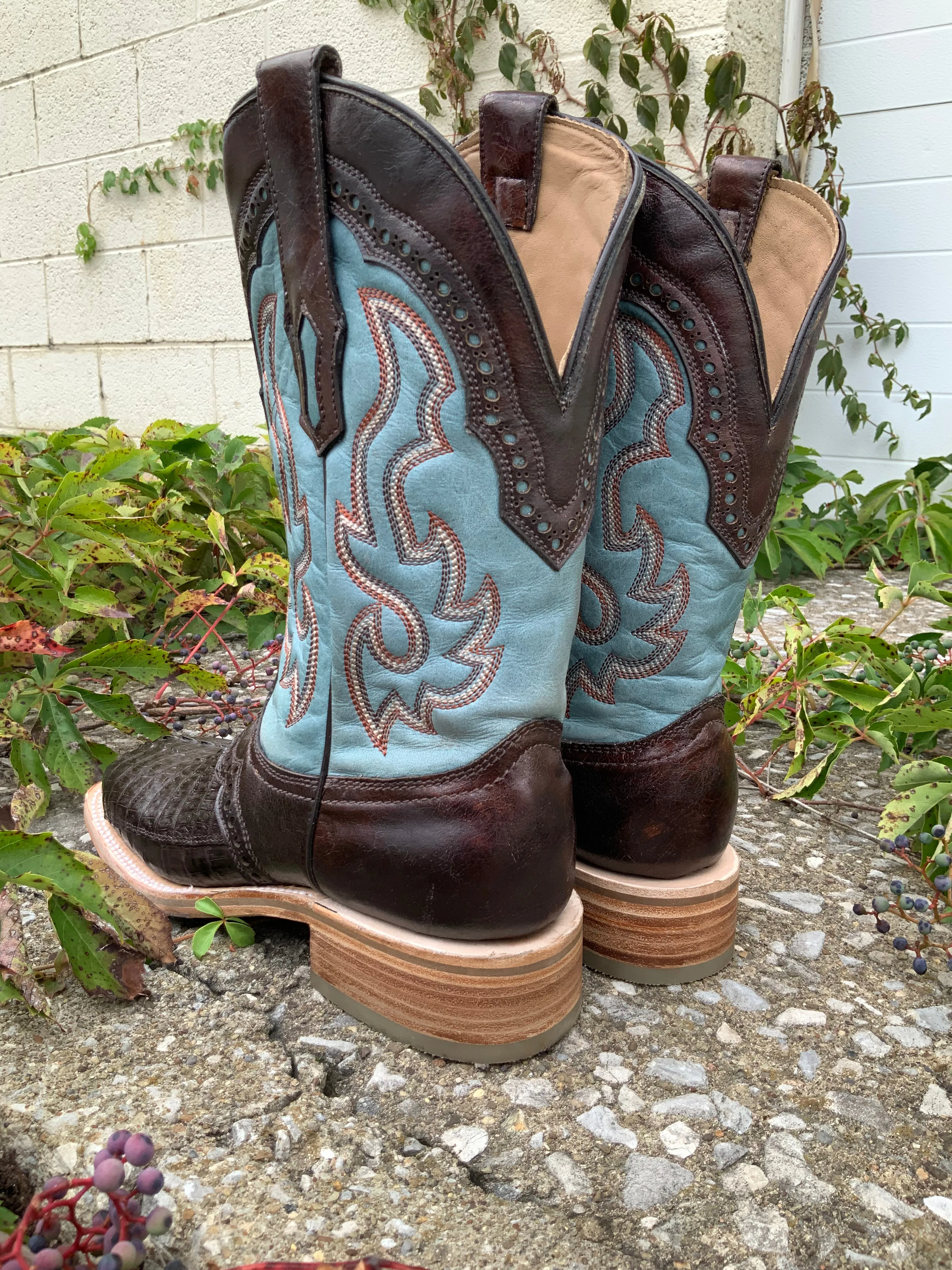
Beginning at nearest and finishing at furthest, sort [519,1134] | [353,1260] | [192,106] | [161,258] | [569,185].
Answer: [353,1260]
[519,1134]
[569,185]
[192,106]
[161,258]

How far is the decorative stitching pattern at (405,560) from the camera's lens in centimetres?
83

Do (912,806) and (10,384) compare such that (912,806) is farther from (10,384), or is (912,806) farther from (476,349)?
(10,384)

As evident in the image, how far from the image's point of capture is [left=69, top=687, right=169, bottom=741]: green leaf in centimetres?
126

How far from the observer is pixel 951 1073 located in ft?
3.05

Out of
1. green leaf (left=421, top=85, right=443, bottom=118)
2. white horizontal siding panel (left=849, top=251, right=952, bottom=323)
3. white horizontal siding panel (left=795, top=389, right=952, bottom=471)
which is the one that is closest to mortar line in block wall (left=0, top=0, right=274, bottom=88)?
green leaf (left=421, top=85, right=443, bottom=118)

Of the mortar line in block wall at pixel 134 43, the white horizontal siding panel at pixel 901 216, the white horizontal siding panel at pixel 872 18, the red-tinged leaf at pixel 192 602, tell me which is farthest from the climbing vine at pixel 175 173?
the red-tinged leaf at pixel 192 602

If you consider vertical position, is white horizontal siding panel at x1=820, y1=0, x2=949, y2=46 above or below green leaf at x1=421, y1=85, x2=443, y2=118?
above

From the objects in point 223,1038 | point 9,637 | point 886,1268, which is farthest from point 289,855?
point 886,1268

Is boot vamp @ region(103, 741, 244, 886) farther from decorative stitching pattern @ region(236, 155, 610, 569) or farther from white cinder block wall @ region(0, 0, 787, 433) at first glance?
white cinder block wall @ region(0, 0, 787, 433)

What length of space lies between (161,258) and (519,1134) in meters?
4.24

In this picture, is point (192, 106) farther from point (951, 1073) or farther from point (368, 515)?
point (951, 1073)

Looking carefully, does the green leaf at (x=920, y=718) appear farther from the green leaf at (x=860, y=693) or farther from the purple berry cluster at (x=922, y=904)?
the purple berry cluster at (x=922, y=904)

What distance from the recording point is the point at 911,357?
3.37m
